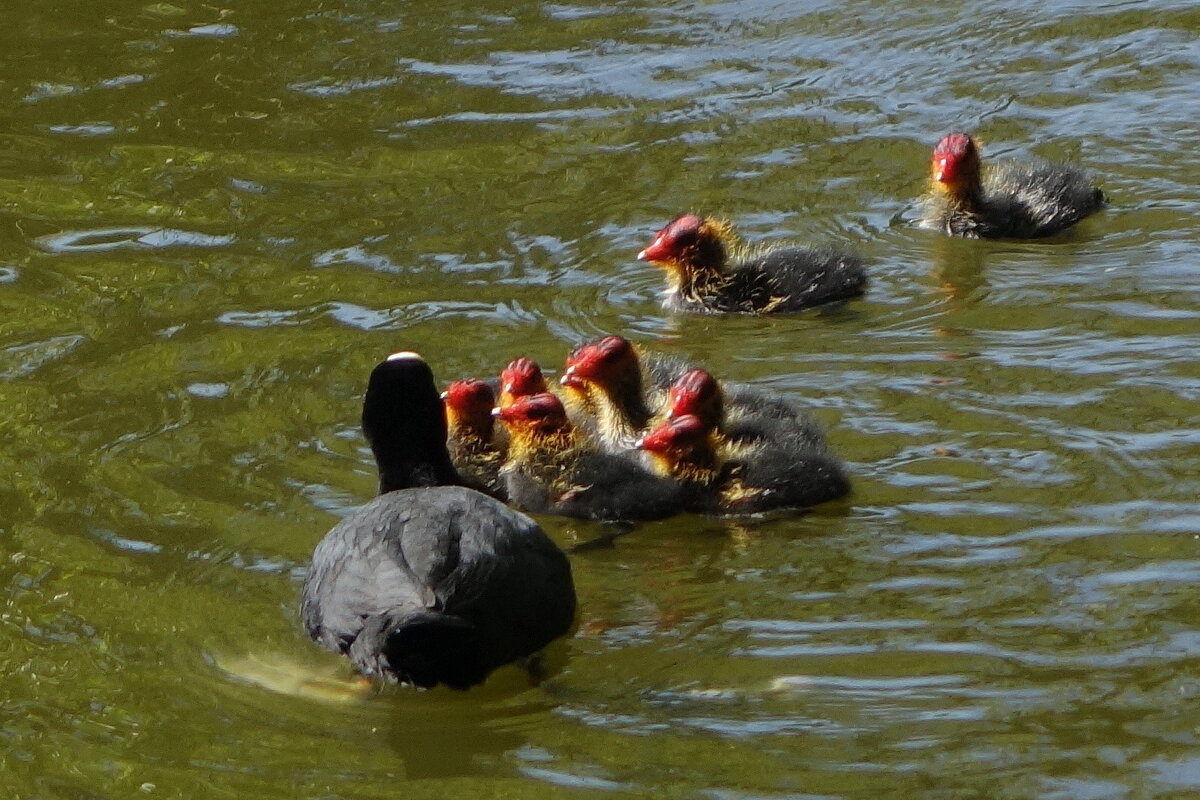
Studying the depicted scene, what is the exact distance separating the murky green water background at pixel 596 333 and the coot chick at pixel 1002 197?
134mm

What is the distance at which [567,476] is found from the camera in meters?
5.68

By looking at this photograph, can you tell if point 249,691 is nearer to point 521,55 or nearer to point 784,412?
point 784,412

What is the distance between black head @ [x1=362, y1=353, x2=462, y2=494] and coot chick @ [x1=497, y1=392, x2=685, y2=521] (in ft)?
1.54

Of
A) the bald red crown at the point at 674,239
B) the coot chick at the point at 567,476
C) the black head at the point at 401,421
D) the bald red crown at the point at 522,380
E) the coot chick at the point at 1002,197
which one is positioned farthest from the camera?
the coot chick at the point at 1002,197

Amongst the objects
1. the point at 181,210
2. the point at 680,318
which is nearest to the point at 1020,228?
the point at 680,318

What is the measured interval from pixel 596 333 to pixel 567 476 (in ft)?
4.17

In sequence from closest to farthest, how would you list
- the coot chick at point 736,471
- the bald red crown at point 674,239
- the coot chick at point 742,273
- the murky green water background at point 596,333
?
the murky green water background at point 596,333 → the coot chick at point 736,471 → the coot chick at point 742,273 → the bald red crown at point 674,239

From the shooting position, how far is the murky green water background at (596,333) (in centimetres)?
423

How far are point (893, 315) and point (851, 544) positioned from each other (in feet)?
6.03

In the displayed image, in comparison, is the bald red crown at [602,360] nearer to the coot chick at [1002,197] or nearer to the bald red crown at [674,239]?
the bald red crown at [674,239]

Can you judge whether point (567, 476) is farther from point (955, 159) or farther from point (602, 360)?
point (955, 159)

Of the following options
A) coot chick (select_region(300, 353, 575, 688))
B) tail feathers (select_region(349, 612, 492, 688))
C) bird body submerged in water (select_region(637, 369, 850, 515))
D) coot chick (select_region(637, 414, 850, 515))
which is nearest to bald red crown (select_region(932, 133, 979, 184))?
bird body submerged in water (select_region(637, 369, 850, 515))

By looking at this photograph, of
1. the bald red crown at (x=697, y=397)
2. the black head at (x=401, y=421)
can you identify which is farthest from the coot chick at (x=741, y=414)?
the black head at (x=401, y=421)

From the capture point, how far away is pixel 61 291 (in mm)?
7184
